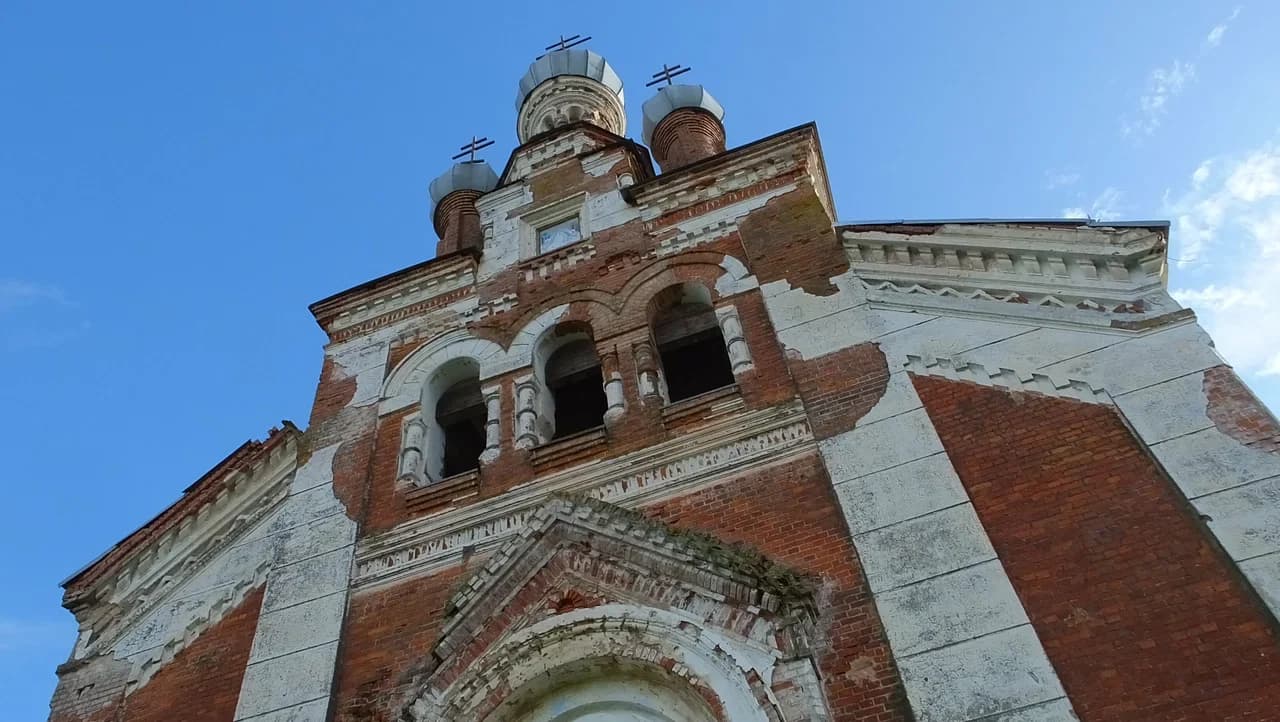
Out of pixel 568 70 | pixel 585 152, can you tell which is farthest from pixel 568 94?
pixel 585 152

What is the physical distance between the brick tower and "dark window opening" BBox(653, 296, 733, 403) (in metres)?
0.05

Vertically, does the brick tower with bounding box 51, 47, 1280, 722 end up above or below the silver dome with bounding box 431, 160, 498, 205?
below

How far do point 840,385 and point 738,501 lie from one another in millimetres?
1527

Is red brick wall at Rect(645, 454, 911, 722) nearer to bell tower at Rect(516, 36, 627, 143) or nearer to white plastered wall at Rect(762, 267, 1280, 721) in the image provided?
white plastered wall at Rect(762, 267, 1280, 721)

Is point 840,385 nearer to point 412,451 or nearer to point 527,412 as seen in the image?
point 527,412

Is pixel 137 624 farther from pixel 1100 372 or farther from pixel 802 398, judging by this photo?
pixel 1100 372

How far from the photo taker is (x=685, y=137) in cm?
1636

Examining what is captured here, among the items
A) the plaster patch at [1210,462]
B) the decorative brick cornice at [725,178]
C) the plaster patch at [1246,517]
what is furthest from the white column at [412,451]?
the plaster patch at [1246,517]

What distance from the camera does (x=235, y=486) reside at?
11.1m

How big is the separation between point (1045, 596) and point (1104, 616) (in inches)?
15.6

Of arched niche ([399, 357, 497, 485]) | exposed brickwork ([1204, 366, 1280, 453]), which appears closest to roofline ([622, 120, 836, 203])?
arched niche ([399, 357, 497, 485])

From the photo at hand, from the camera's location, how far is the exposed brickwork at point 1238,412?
7023mm

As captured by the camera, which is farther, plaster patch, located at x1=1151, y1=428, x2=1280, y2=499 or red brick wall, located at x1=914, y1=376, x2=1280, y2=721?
plaster patch, located at x1=1151, y1=428, x2=1280, y2=499

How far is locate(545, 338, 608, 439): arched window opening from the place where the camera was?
37.5 feet
